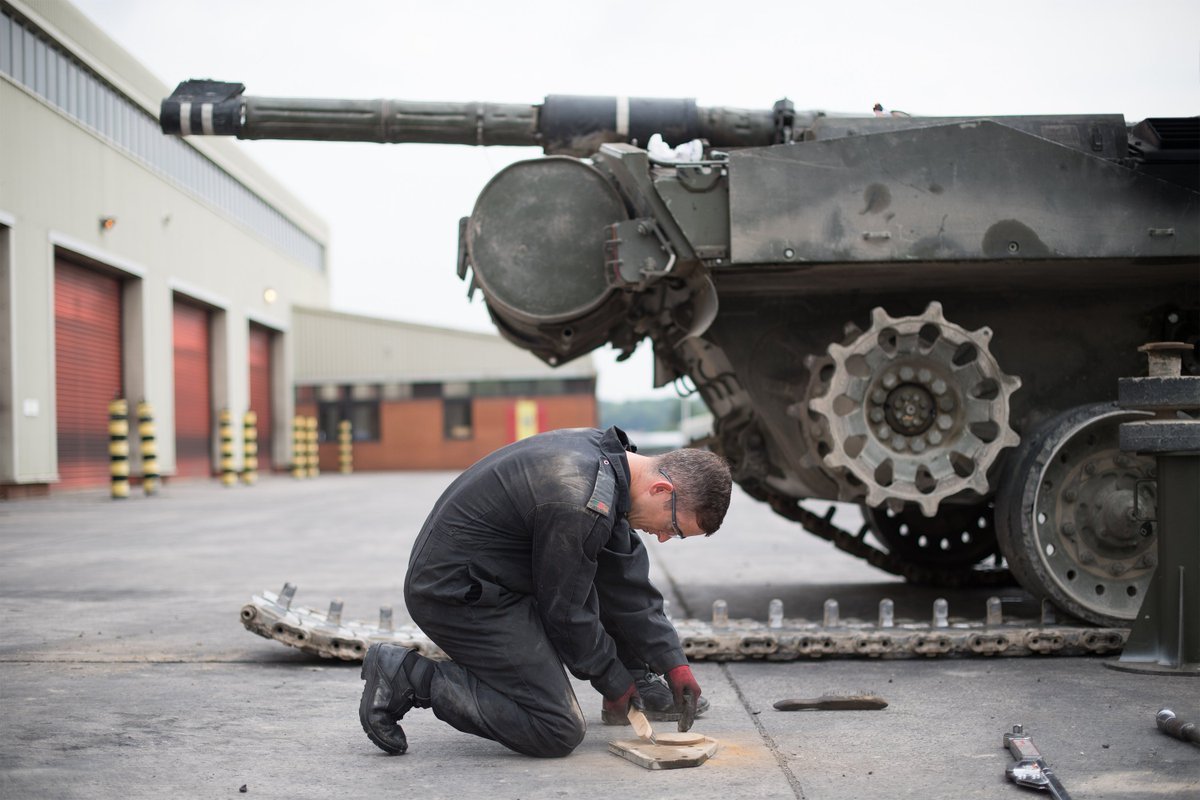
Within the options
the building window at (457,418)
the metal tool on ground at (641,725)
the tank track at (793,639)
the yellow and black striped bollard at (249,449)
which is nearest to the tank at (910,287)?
the tank track at (793,639)

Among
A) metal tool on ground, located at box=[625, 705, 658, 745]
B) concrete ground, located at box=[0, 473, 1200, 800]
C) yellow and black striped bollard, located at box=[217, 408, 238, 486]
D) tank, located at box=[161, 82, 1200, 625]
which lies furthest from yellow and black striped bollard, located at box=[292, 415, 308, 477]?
metal tool on ground, located at box=[625, 705, 658, 745]

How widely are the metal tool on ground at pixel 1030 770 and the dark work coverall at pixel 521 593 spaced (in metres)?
1.06

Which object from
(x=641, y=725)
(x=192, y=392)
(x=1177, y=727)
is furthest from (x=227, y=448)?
(x=1177, y=727)

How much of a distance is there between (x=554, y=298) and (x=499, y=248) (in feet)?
1.23

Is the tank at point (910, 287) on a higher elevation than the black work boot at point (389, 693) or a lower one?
higher

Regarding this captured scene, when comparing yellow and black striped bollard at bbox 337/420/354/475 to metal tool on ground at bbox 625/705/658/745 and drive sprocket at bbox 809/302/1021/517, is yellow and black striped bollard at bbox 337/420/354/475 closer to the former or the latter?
drive sprocket at bbox 809/302/1021/517

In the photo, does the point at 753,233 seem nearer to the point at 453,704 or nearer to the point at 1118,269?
the point at 1118,269

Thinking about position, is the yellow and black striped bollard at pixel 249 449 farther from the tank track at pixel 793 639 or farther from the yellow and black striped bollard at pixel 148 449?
the tank track at pixel 793 639

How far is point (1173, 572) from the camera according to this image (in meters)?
5.09

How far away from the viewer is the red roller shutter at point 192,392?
87.7ft

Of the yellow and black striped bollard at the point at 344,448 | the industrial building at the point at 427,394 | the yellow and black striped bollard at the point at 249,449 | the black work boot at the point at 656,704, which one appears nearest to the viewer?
the black work boot at the point at 656,704

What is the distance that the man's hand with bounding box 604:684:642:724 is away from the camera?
4.12 metres

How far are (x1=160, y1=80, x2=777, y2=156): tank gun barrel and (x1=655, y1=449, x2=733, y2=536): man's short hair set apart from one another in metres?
3.51

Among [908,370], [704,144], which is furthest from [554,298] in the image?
[908,370]
